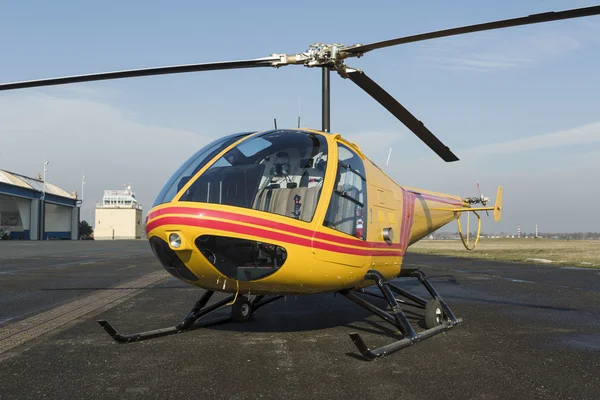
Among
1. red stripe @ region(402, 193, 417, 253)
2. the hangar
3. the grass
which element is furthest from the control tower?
red stripe @ region(402, 193, 417, 253)

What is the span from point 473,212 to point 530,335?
4.37 metres

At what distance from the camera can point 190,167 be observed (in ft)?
20.4

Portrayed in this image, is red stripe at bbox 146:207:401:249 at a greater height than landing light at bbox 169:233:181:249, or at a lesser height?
greater

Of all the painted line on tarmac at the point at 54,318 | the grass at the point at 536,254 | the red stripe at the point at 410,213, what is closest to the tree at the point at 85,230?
the grass at the point at 536,254

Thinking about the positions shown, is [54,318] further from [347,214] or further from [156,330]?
[347,214]

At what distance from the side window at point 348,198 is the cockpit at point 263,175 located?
0.94 ft

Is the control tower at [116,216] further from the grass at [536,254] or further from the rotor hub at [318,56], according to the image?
the rotor hub at [318,56]

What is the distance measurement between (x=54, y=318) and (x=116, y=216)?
101m

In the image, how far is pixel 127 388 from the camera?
4656 millimetres

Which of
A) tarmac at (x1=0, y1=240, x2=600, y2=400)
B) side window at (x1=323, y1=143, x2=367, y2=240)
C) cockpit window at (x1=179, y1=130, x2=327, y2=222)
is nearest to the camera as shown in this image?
tarmac at (x1=0, y1=240, x2=600, y2=400)

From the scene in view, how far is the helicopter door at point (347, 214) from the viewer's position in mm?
6340

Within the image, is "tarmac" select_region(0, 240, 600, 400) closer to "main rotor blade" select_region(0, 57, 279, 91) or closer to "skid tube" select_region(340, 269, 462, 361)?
"skid tube" select_region(340, 269, 462, 361)

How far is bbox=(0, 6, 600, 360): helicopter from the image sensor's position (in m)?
5.62

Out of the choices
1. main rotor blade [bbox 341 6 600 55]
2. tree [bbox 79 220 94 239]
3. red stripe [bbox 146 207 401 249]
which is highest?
main rotor blade [bbox 341 6 600 55]
